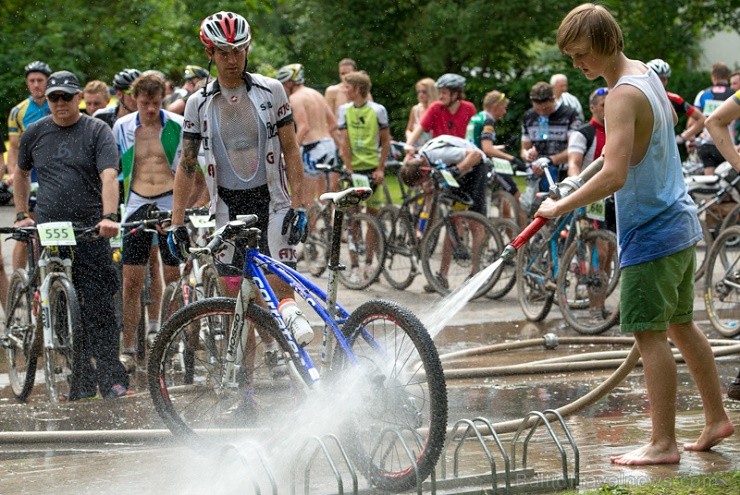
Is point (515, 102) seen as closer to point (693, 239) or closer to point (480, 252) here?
point (480, 252)

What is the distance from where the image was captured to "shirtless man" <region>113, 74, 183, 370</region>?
32.4 feet

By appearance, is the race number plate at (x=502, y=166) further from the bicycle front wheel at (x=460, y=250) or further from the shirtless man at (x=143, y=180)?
the shirtless man at (x=143, y=180)

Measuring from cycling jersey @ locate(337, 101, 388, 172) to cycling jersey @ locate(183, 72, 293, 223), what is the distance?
24.3 feet

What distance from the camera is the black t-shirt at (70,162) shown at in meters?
8.97

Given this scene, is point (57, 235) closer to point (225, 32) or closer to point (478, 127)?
point (225, 32)

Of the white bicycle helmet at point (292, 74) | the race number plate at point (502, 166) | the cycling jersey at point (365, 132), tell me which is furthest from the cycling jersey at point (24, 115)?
the race number plate at point (502, 166)

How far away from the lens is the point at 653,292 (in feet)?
19.8

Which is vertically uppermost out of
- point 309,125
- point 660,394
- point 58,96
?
point 309,125

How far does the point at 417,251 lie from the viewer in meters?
14.0

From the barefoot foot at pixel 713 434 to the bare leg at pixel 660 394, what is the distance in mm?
247

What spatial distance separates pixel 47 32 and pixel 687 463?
21831mm

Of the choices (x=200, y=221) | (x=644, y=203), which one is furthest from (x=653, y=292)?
(x=200, y=221)

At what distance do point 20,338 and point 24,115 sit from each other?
181 inches

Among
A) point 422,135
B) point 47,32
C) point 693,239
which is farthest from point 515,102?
point 693,239
